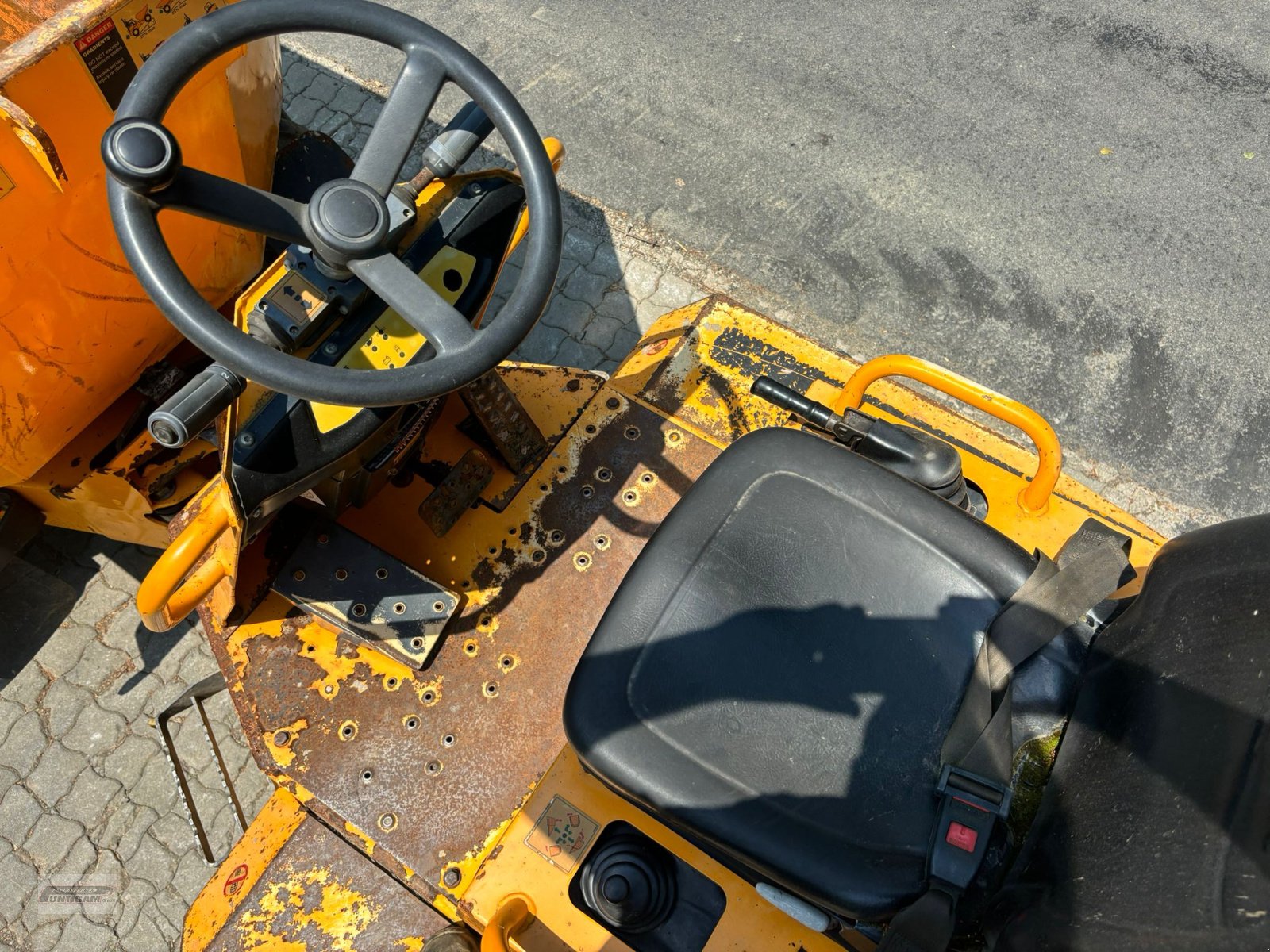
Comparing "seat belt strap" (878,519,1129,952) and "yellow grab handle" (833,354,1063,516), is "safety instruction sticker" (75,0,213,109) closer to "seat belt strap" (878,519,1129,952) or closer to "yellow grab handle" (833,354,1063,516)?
"yellow grab handle" (833,354,1063,516)

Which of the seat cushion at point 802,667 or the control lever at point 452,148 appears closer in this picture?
the seat cushion at point 802,667

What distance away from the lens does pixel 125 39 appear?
6.16 ft

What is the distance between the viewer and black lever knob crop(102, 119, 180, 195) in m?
1.19

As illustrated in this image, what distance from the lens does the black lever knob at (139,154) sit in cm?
119

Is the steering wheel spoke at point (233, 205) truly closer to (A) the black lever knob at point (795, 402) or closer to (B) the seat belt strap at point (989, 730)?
(A) the black lever knob at point (795, 402)

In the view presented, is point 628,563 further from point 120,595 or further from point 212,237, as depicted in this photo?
point 120,595

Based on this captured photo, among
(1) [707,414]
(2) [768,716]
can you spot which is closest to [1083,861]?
(2) [768,716]

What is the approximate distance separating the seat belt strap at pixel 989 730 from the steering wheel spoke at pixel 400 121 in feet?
4.12

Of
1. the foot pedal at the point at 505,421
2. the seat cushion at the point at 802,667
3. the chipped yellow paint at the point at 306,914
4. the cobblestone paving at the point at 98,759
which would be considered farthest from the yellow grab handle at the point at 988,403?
the cobblestone paving at the point at 98,759

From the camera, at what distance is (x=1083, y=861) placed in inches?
45.4

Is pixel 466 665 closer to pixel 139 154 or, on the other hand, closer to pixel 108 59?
pixel 139 154

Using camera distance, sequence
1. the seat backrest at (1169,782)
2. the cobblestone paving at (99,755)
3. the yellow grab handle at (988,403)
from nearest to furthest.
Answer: the seat backrest at (1169,782), the yellow grab handle at (988,403), the cobblestone paving at (99,755)

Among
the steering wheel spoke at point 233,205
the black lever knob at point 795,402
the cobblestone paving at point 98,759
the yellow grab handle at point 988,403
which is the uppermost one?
the yellow grab handle at point 988,403

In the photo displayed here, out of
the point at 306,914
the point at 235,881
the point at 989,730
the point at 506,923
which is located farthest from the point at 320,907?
the point at 989,730
